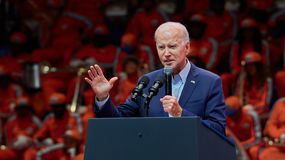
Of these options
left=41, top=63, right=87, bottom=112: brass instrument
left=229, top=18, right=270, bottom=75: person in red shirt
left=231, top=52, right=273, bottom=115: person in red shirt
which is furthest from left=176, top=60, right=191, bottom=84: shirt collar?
left=41, top=63, right=87, bottom=112: brass instrument

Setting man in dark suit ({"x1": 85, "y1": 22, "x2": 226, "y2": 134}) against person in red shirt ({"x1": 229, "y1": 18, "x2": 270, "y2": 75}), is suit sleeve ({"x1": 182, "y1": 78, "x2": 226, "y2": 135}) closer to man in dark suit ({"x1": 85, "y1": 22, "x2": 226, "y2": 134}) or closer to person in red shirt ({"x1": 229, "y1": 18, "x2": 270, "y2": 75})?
man in dark suit ({"x1": 85, "y1": 22, "x2": 226, "y2": 134})

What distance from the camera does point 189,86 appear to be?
3.72 m

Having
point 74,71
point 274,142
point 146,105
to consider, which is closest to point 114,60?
point 74,71

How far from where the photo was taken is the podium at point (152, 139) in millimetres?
3156

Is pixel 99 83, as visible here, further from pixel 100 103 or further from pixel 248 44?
pixel 248 44

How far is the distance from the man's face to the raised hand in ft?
0.99

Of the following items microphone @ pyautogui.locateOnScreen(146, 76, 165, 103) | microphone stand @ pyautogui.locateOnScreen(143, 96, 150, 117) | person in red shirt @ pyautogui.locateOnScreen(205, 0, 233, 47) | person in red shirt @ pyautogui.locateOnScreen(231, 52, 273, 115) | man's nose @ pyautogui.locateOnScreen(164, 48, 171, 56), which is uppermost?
person in red shirt @ pyautogui.locateOnScreen(205, 0, 233, 47)

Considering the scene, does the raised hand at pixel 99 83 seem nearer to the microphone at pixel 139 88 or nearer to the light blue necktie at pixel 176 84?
the microphone at pixel 139 88

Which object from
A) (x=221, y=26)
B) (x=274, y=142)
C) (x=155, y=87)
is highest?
(x=221, y=26)

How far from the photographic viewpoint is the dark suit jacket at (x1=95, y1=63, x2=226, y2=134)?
11.8 feet

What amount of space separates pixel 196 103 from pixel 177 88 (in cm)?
16

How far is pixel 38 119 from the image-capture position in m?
9.22

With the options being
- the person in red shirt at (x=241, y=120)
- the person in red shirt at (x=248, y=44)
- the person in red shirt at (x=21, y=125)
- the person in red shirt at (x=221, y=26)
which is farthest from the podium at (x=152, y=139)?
the person in red shirt at (x=221, y=26)

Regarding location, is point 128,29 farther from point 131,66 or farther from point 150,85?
point 150,85
